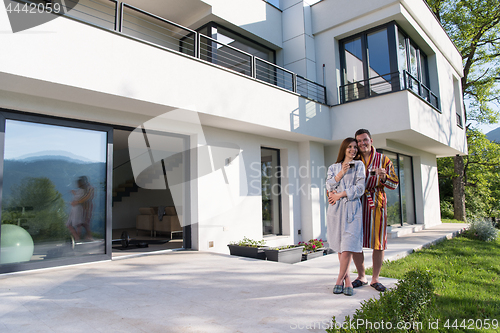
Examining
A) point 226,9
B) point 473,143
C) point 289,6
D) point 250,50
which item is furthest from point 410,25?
point 473,143

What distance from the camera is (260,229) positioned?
7820mm

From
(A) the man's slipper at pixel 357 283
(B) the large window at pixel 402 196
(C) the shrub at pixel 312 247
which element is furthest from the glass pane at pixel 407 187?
(A) the man's slipper at pixel 357 283

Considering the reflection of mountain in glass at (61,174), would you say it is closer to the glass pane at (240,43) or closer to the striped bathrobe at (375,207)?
the striped bathrobe at (375,207)

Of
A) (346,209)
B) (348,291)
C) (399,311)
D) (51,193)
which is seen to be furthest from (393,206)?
(51,193)

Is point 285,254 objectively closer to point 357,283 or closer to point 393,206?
point 357,283

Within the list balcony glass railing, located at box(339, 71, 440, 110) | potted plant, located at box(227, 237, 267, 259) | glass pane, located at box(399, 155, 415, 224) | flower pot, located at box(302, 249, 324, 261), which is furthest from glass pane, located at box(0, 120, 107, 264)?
glass pane, located at box(399, 155, 415, 224)

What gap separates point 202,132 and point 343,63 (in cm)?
485

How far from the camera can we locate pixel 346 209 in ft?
10.3

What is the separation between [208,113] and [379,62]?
5.15 m

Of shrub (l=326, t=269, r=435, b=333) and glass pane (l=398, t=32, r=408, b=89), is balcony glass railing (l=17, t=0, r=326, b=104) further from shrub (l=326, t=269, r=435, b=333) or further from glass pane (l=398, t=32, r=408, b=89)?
shrub (l=326, t=269, r=435, b=333)

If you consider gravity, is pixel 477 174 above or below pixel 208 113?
below

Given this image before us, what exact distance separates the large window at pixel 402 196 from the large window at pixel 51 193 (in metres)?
8.04

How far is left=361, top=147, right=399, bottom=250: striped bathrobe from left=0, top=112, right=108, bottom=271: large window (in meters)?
4.19

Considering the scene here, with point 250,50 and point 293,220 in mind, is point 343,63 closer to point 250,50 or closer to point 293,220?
point 250,50
